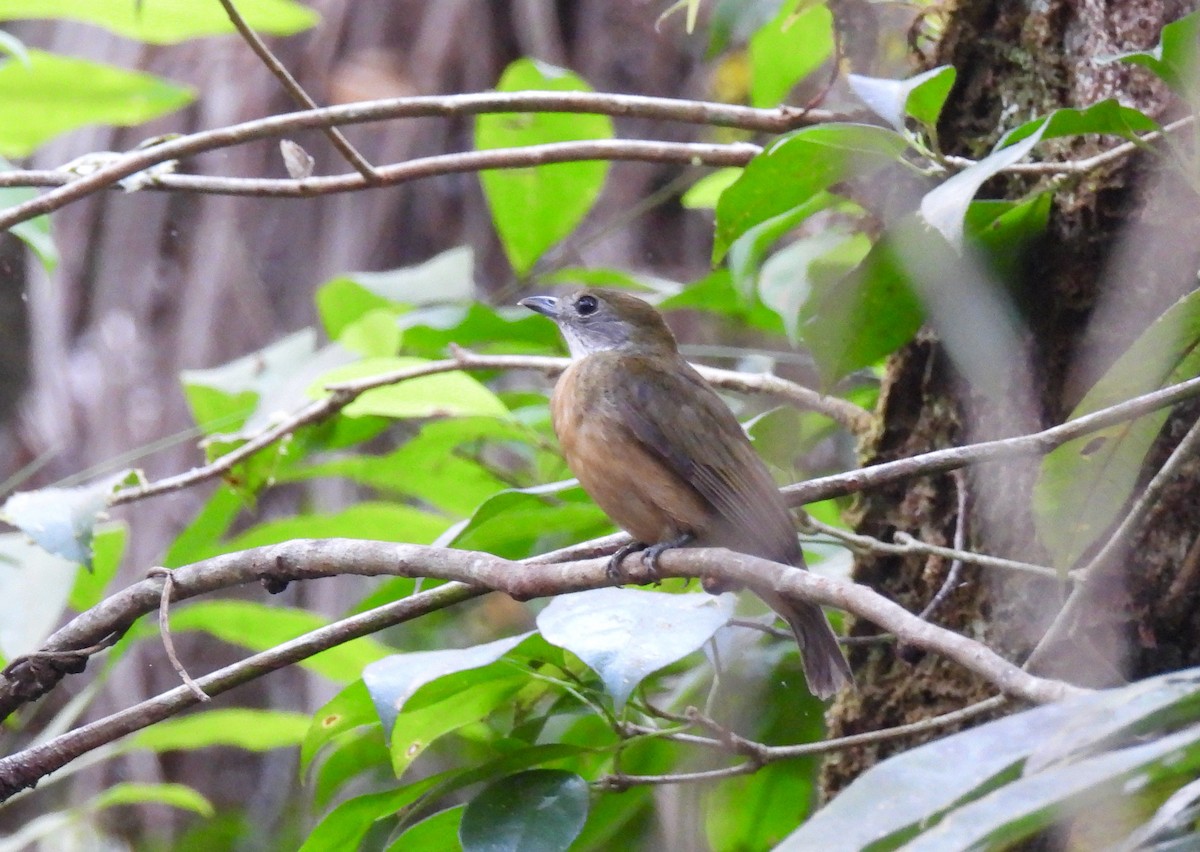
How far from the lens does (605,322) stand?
4.02 metres

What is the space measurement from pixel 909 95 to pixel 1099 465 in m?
0.69

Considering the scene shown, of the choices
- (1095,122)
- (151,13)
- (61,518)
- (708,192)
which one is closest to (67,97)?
(151,13)

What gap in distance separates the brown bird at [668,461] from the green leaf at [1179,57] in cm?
112

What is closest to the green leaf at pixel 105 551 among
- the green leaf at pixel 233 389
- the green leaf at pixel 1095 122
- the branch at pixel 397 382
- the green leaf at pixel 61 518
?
the branch at pixel 397 382

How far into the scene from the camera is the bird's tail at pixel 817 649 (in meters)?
2.67

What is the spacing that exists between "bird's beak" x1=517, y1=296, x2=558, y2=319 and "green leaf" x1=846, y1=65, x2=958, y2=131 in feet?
5.74

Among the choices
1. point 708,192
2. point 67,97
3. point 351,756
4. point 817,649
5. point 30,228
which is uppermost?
point 67,97

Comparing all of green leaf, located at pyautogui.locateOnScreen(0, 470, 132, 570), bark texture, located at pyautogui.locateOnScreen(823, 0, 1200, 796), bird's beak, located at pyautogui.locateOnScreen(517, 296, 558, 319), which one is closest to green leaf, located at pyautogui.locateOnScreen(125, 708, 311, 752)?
green leaf, located at pyautogui.locateOnScreen(0, 470, 132, 570)

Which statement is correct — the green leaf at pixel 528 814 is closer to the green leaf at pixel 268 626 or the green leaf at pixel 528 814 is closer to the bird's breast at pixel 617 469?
the bird's breast at pixel 617 469


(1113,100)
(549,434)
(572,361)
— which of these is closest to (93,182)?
(572,361)

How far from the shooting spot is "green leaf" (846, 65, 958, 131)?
222 centimetres

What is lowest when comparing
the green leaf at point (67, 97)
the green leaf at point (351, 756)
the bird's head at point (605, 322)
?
the green leaf at point (351, 756)

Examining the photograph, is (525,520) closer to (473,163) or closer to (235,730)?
(473,163)

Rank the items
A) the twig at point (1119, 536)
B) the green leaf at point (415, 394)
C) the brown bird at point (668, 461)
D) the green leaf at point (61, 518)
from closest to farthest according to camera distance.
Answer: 1. the twig at point (1119, 536)
2. the green leaf at point (61, 518)
3. the brown bird at point (668, 461)
4. the green leaf at point (415, 394)
